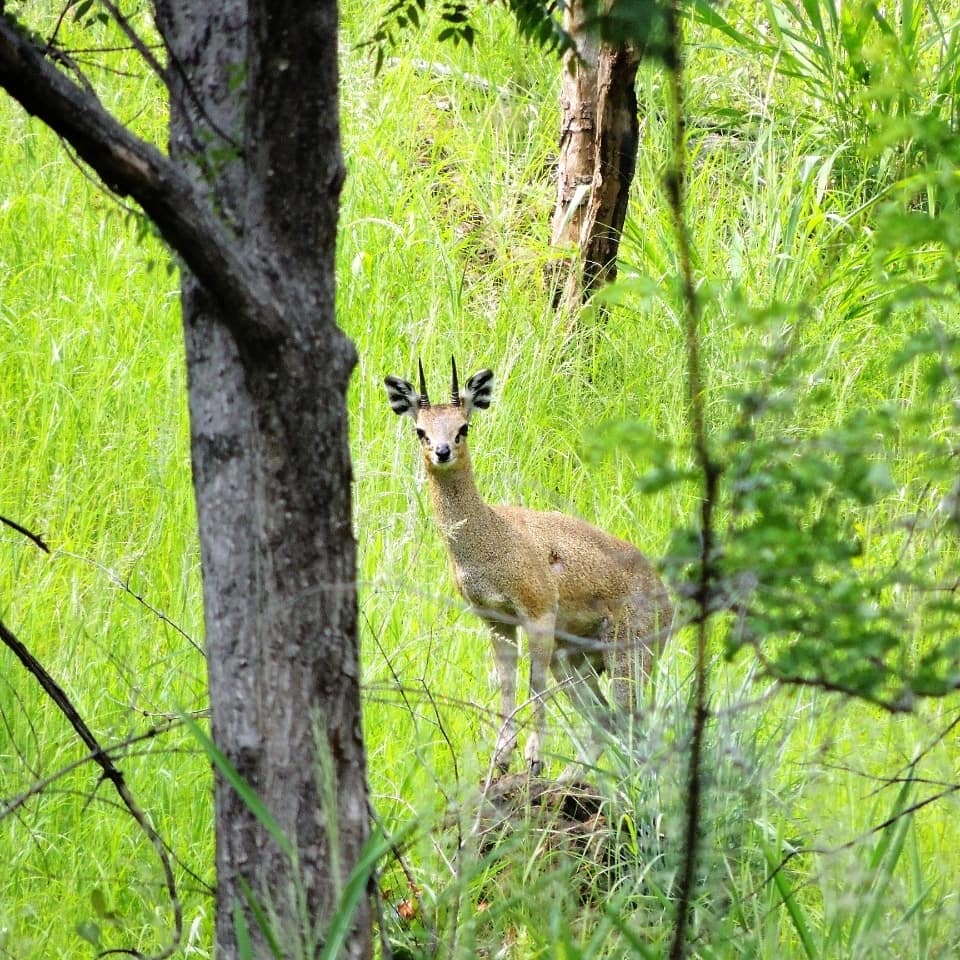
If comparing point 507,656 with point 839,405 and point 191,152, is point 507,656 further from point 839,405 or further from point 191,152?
point 191,152

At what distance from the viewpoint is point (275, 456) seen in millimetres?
2268

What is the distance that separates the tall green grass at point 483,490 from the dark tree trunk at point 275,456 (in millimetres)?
173

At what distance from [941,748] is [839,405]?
4324 mm

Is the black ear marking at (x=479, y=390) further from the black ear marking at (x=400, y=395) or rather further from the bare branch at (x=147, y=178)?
the bare branch at (x=147, y=178)

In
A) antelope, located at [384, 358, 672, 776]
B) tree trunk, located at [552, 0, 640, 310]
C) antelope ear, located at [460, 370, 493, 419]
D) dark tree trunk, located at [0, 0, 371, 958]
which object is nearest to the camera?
dark tree trunk, located at [0, 0, 371, 958]

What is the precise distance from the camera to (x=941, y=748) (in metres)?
3.54

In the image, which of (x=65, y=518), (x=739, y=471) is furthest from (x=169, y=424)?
(x=739, y=471)

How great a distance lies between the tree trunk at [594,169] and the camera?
8047 millimetres

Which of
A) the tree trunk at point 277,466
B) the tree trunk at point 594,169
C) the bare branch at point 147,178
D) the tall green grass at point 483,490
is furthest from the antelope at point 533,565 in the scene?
the bare branch at point 147,178

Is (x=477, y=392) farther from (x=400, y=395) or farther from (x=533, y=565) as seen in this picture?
(x=533, y=565)

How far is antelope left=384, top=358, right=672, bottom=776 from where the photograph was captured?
6051mm

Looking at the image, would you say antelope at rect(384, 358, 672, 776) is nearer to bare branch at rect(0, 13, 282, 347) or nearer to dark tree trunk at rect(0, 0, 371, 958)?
dark tree trunk at rect(0, 0, 371, 958)

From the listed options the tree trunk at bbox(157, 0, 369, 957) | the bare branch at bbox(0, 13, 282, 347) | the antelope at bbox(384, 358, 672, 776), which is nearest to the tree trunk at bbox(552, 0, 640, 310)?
the antelope at bbox(384, 358, 672, 776)

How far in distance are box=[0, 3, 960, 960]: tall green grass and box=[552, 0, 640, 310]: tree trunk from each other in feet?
0.60
